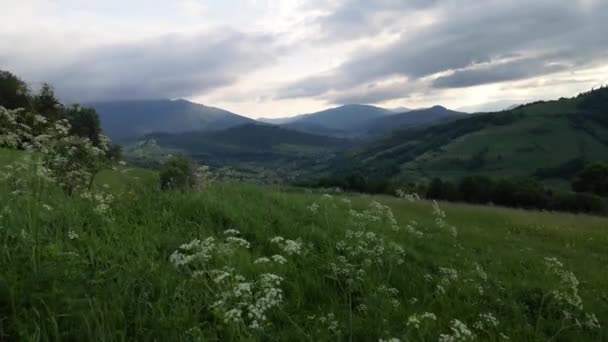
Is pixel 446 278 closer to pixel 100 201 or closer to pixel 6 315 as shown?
→ pixel 6 315

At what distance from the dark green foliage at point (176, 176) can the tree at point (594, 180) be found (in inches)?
3643

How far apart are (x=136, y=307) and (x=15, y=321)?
39.3 inches

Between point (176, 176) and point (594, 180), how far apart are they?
96.3 m

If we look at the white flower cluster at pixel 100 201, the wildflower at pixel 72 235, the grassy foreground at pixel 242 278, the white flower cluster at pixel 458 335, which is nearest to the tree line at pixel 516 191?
the grassy foreground at pixel 242 278

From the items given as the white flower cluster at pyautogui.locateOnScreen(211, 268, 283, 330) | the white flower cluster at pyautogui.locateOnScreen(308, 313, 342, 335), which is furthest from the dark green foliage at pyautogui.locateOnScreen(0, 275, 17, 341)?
the white flower cluster at pyautogui.locateOnScreen(308, 313, 342, 335)

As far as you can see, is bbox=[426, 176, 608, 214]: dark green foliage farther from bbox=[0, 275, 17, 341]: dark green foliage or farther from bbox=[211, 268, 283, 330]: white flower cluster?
bbox=[0, 275, 17, 341]: dark green foliage

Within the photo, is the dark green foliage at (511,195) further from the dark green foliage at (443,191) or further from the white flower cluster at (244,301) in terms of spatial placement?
the white flower cluster at (244,301)

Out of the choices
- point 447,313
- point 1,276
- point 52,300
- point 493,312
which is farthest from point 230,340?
point 493,312

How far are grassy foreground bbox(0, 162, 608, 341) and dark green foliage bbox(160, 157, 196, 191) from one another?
0.39 metres

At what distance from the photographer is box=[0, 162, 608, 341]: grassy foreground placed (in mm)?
3795

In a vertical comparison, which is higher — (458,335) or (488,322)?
(458,335)

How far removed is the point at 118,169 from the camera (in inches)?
332

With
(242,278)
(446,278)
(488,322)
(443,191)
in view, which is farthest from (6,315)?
(443,191)

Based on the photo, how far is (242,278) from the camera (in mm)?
4004
